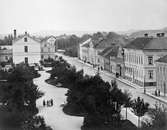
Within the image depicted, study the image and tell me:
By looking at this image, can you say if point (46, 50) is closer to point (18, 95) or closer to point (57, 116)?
point (57, 116)

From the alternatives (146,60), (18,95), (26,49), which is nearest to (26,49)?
(26,49)

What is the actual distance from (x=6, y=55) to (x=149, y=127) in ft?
27.9

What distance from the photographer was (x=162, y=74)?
7.52 m

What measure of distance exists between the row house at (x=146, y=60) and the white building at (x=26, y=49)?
156 inches

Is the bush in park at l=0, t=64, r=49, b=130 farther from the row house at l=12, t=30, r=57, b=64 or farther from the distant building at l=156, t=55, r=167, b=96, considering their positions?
the row house at l=12, t=30, r=57, b=64

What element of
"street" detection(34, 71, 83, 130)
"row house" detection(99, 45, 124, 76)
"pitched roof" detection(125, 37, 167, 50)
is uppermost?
"pitched roof" detection(125, 37, 167, 50)

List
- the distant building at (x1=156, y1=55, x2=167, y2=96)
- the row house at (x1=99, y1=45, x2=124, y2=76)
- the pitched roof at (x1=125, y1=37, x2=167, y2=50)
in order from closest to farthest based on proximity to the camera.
A: the distant building at (x1=156, y1=55, x2=167, y2=96) < the pitched roof at (x1=125, y1=37, x2=167, y2=50) < the row house at (x1=99, y1=45, x2=124, y2=76)

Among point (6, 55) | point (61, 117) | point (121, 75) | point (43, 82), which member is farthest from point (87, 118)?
point (6, 55)

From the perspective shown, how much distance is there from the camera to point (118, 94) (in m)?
5.01

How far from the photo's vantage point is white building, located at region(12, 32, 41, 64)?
12.2m

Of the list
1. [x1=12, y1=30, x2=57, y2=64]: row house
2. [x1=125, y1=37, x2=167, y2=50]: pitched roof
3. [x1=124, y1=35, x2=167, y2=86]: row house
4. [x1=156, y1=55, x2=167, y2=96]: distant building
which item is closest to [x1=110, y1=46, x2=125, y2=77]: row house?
[x1=124, y1=35, x2=167, y2=86]: row house

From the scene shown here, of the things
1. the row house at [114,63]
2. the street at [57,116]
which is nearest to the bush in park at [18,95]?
the street at [57,116]

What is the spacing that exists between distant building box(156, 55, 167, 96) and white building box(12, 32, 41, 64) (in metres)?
5.15

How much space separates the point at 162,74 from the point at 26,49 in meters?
6.50
